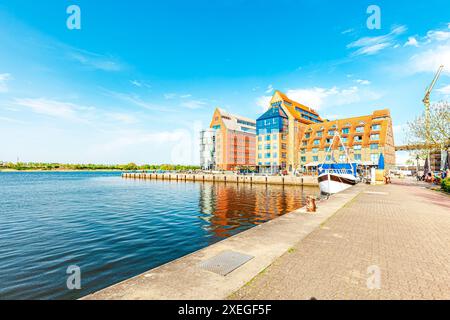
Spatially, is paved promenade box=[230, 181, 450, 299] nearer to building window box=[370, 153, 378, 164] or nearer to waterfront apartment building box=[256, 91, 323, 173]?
building window box=[370, 153, 378, 164]

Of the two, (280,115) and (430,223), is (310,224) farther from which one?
(280,115)

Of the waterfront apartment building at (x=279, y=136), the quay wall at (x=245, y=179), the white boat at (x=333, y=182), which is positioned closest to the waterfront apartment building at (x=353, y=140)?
the waterfront apartment building at (x=279, y=136)

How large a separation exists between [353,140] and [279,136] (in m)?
22.9

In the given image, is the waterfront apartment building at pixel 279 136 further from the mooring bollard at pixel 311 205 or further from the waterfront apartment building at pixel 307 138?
the mooring bollard at pixel 311 205

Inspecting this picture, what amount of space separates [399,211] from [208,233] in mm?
12561

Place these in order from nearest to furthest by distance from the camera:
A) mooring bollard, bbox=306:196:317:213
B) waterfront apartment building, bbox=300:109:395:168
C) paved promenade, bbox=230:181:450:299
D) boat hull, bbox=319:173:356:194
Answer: paved promenade, bbox=230:181:450:299 < mooring bollard, bbox=306:196:317:213 < boat hull, bbox=319:173:356:194 < waterfront apartment building, bbox=300:109:395:168

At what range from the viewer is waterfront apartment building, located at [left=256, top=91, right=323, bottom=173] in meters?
78.8

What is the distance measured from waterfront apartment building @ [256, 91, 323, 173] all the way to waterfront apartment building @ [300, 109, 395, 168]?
3.70 metres

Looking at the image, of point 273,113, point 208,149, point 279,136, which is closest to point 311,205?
point 279,136

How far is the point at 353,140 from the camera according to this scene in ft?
220

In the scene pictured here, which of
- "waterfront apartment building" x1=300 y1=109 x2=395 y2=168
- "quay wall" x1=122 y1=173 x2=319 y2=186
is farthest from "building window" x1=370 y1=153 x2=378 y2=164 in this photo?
"quay wall" x1=122 y1=173 x2=319 y2=186

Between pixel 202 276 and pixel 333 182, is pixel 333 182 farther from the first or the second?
pixel 202 276
